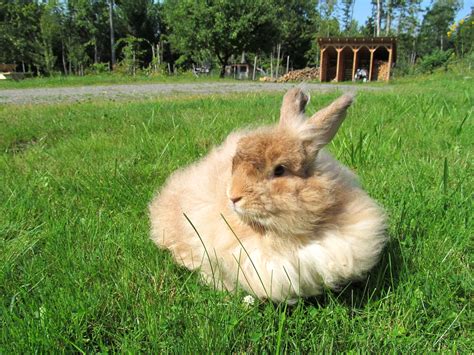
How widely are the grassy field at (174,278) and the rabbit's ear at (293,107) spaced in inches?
29.1

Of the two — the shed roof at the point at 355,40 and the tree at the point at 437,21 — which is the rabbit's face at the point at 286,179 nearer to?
the shed roof at the point at 355,40

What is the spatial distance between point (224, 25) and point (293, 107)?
29.1 meters

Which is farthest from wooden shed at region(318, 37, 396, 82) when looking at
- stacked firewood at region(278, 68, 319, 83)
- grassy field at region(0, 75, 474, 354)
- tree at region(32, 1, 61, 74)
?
grassy field at region(0, 75, 474, 354)

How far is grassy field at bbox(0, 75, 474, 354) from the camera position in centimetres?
142

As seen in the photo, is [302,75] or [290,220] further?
[302,75]

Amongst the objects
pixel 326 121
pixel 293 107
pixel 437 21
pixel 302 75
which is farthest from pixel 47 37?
pixel 437 21

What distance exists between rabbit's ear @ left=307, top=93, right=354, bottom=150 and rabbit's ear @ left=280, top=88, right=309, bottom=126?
131 mm

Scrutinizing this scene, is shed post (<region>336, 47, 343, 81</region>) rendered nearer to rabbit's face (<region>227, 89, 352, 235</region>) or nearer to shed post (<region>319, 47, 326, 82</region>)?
shed post (<region>319, 47, 326, 82</region>)

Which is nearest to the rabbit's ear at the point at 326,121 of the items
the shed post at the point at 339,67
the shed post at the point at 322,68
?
the shed post at the point at 339,67

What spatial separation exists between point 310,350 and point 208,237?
2.03ft

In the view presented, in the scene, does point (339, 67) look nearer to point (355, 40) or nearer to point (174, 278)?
point (355, 40)

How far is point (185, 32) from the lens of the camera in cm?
3028

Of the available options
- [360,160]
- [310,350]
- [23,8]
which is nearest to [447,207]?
[360,160]

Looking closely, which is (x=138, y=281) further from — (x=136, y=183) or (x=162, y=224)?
(x=136, y=183)
